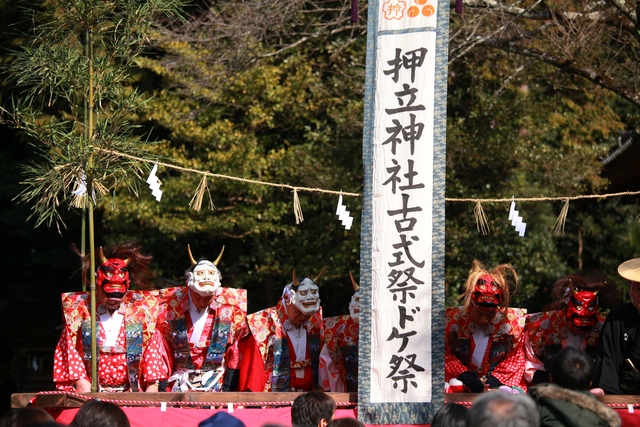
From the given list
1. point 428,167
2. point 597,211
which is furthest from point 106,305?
point 597,211

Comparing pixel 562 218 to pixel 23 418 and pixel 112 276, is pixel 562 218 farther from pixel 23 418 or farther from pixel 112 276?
pixel 23 418

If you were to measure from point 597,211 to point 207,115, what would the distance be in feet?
17.6

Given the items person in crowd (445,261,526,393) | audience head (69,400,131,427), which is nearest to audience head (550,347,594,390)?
audience head (69,400,131,427)

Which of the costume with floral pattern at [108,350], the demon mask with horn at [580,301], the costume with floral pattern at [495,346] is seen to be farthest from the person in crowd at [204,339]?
the demon mask with horn at [580,301]

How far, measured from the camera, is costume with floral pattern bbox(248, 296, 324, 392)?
662 cm

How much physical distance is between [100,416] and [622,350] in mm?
3787

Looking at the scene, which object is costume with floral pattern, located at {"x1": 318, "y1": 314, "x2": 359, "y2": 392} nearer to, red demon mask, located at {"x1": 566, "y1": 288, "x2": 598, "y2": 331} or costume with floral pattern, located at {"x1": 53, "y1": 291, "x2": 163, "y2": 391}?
costume with floral pattern, located at {"x1": 53, "y1": 291, "x2": 163, "y2": 391}

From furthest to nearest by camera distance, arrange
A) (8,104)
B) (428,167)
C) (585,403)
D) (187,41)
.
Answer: (8,104) < (187,41) < (428,167) < (585,403)

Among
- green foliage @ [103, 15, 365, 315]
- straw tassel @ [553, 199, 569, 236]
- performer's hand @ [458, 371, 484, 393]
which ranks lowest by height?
performer's hand @ [458, 371, 484, 393]

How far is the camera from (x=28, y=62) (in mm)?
5734

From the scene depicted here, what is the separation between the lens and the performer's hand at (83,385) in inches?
238

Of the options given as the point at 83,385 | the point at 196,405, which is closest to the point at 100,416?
the point at 196,405

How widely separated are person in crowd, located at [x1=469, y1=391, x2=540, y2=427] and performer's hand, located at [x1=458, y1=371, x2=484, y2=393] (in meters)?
3.50

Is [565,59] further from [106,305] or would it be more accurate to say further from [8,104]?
[8,104]
